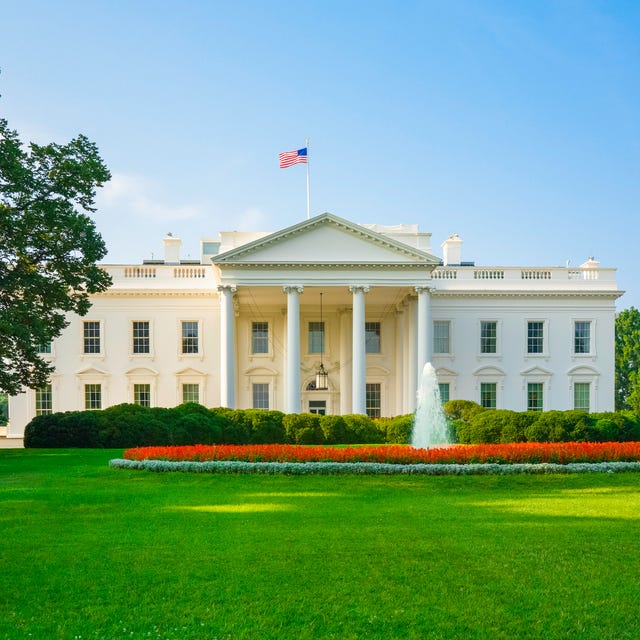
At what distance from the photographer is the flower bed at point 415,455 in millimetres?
17500

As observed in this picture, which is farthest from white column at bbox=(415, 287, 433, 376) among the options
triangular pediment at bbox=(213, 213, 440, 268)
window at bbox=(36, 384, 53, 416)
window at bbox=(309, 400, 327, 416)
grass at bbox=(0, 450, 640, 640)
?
window at bbox=(36, 384, 53, 416)

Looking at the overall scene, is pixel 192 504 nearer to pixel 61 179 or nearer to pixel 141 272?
pixel 61 179

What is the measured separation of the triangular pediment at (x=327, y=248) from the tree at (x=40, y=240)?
11.0m

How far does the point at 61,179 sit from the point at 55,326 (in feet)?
17.4

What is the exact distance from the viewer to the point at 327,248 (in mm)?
34781

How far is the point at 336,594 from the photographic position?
6996 millimetres

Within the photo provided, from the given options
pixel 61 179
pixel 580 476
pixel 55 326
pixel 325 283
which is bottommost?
pixel 580 476

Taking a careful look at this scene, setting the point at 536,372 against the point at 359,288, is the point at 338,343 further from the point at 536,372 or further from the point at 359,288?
the point at 536,372

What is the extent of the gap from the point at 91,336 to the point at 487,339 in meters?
23.7

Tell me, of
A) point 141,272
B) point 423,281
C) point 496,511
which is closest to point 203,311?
point 141,272

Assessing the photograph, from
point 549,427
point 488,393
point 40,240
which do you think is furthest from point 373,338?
point 40,240

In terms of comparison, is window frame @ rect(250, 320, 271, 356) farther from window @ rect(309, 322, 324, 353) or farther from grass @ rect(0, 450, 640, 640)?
grass @ rect(0, 450, 640, 640)

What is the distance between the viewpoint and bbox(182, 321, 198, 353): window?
39.3 metres

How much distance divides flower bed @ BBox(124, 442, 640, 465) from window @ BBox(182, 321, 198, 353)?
2102 centimetres
